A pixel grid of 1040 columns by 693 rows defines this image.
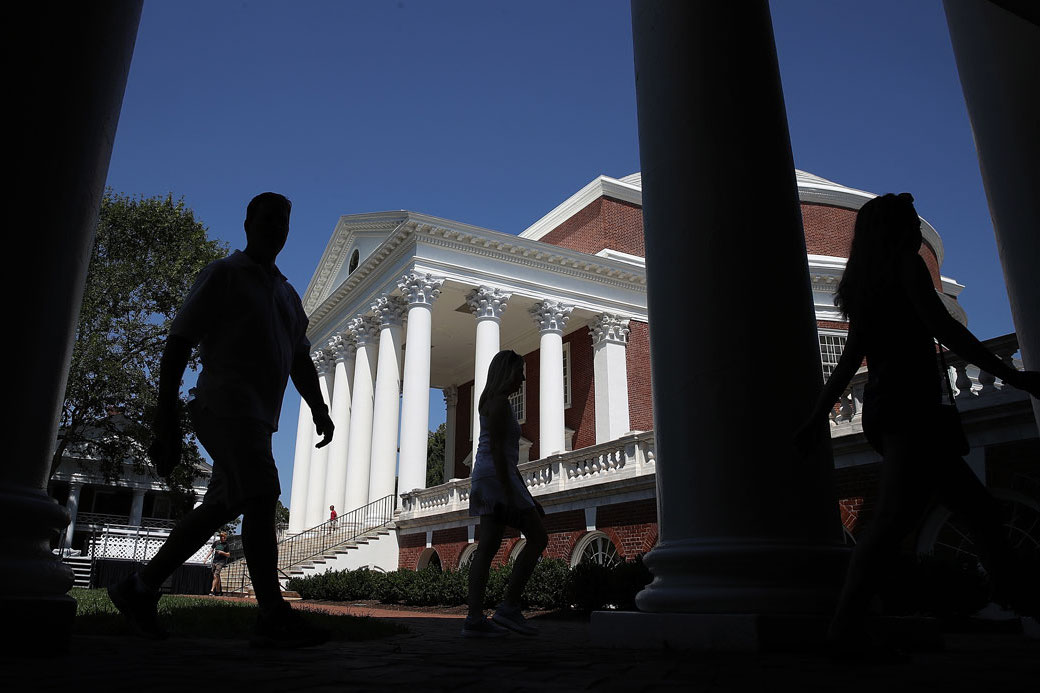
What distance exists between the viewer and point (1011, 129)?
5648 mm

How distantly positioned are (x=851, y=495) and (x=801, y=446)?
31.1 feet

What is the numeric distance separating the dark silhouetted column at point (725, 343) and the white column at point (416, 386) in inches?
868

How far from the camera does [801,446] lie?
3246 millimetres

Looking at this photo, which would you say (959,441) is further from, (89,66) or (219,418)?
(89,66)

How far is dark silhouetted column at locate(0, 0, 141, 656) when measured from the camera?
9.66ft

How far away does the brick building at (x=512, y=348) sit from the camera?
61.3ft

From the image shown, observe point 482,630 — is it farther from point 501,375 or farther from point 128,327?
point 128,327

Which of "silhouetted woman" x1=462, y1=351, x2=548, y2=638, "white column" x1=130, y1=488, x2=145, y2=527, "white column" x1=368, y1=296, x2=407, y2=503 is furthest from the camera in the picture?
"white column" x1=130, y1=488, x2=145, y2=527

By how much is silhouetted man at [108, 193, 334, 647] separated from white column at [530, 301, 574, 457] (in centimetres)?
2260

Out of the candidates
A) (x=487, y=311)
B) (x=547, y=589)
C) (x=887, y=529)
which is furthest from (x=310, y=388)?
(x=487, y=311)

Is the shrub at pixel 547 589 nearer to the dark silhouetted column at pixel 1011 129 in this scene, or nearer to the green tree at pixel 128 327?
the dark silhouetted column at pixel 1011 129

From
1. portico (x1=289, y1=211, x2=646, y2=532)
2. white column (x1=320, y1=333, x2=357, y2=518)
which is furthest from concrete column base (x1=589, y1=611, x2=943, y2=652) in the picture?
white column (x1=320, y1=333, x2=357, y2=518)

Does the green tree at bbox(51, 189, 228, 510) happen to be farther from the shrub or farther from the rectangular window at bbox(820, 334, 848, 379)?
the rectangular window at bbox(820, 334, 848, 379)

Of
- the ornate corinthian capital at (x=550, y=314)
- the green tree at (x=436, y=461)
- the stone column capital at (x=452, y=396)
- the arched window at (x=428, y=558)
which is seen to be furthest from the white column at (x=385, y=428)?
the green tree at (x=436, y=461)
